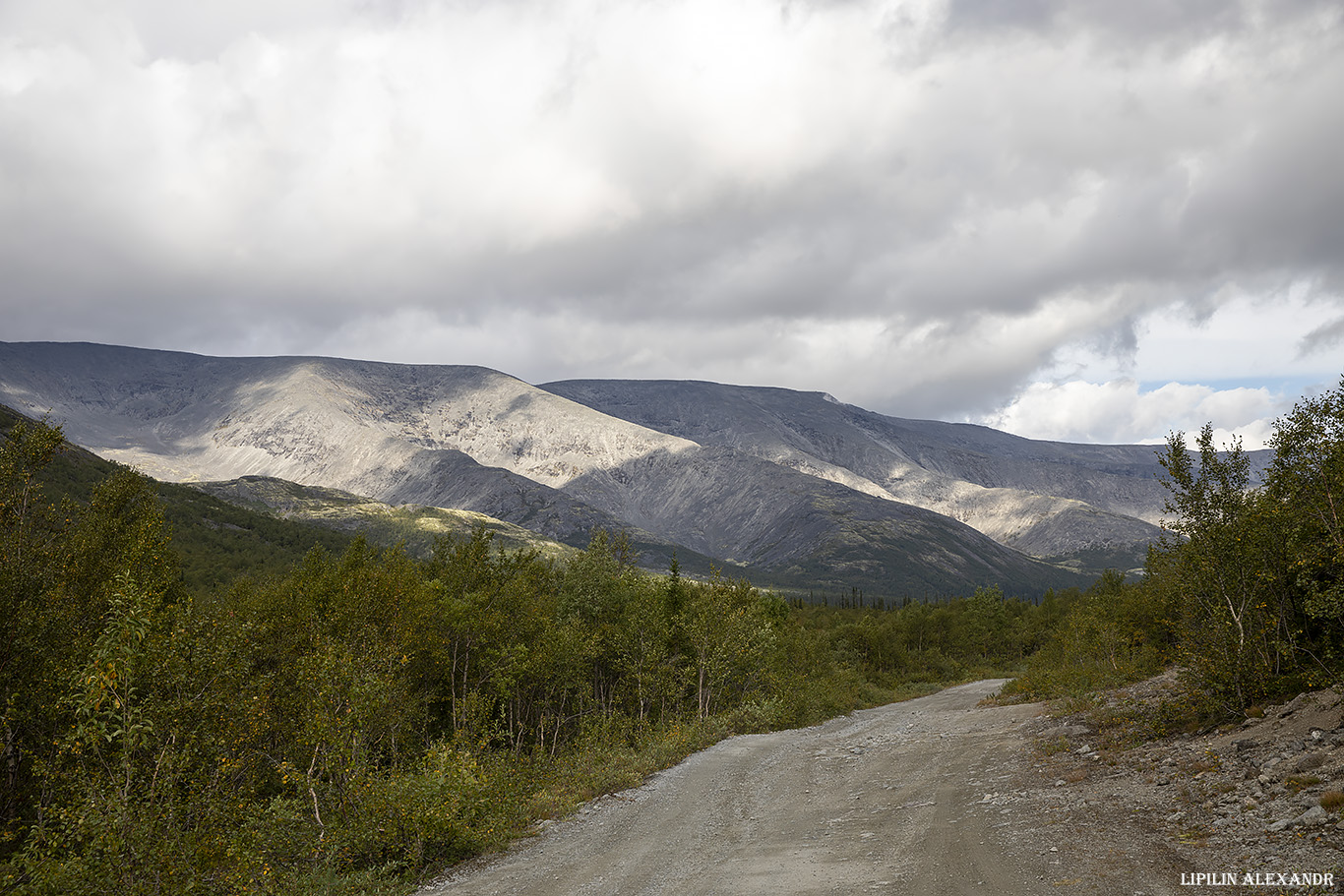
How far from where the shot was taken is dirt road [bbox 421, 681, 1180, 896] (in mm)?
14305

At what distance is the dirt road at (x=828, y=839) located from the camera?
1430 centimetres

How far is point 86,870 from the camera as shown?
13.9m

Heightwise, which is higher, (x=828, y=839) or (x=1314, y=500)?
(x=1314, y=500)

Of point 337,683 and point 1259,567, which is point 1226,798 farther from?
point 337,683

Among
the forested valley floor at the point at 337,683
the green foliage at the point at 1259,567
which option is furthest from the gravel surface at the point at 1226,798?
the forested valley floor at the point at 337,683

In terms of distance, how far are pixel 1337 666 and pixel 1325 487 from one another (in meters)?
5.32

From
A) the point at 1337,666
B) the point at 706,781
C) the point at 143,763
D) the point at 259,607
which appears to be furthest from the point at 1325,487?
the point at 259,607

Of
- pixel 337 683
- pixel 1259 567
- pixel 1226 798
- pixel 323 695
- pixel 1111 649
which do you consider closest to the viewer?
pixel 1226 798

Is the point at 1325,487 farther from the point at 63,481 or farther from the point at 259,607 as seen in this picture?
the point at 63,481

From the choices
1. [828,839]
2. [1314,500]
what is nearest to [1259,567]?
[1314,500]

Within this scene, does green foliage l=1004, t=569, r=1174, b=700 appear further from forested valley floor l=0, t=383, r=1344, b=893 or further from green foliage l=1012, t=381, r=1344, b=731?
green foliage l=1012, t=381, r=1344, b=731

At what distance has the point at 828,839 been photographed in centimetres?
1850

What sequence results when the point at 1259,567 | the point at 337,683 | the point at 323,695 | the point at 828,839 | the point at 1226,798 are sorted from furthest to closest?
the point at 1259,567, the point at 828,839, the point at 337,683, the point at 323,695, the point at 1226,798

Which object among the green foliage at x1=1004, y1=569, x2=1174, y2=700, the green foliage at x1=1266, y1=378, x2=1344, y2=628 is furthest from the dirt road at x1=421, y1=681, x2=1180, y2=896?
the green foliage at x1=1004, y1=569, x2=1174, y2=700
